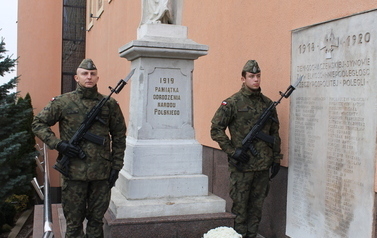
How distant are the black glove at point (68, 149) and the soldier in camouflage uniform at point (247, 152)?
4.28 ft

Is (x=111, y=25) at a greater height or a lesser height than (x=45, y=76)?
greater

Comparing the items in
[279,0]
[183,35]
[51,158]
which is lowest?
[51,158]

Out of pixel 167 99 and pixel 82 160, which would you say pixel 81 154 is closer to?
pixel 82 160

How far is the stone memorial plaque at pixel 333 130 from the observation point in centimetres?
374

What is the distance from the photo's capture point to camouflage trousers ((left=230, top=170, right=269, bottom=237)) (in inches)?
173

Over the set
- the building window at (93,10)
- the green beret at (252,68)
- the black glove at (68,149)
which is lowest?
the black glove at (68,149)

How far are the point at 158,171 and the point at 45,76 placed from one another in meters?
15.2

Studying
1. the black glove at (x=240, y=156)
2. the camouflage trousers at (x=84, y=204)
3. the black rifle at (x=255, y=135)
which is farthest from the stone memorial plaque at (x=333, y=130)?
the camouflage trousers at (x=84, y=204)

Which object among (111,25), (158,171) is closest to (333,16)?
(158,171)

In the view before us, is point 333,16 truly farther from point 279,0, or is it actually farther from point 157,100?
point 157,100

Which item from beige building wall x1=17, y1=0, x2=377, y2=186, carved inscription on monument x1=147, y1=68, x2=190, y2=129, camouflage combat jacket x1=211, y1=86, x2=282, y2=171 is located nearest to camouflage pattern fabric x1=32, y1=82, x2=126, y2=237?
carved inscription on monument x1=147, y1=68, x2=190, y2=129

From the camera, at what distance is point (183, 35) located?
16.4ft

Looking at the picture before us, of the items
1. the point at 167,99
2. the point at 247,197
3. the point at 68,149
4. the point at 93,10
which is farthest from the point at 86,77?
the point at 93,10

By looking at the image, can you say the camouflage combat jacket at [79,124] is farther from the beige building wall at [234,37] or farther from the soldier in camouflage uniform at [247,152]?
the beige building wall at [234,37]
